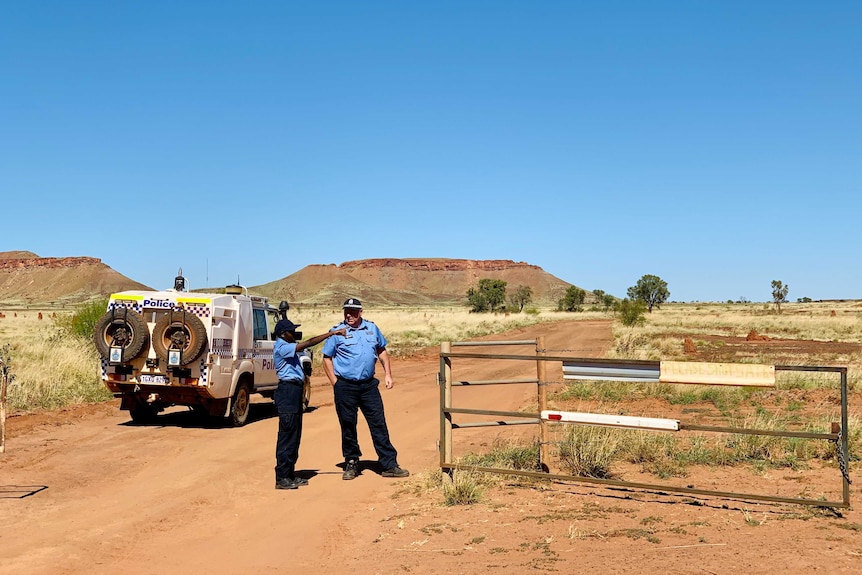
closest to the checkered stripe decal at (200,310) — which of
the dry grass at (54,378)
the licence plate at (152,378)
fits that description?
the licence plate at (152,378)

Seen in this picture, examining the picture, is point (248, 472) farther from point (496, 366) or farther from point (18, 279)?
point (18, 279)

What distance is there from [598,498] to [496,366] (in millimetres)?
17785

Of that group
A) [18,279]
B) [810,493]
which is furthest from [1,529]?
[18,279]

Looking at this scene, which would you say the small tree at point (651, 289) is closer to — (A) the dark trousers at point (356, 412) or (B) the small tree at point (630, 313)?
(B) the small tree at point (630, 313)

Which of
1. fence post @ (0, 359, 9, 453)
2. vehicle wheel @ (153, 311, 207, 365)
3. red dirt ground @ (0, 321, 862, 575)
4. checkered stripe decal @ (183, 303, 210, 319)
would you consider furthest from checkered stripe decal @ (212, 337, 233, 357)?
fence post @ (0, 359, 9, 453)

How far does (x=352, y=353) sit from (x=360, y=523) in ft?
7.15

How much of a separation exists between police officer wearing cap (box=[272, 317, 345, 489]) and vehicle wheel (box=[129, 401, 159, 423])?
18.4ft

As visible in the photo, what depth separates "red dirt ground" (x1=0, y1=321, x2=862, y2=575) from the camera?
19.7 feet

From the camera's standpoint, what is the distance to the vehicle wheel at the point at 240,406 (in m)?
13.6

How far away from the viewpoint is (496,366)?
25.8 m

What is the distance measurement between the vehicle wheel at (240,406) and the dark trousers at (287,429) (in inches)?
195

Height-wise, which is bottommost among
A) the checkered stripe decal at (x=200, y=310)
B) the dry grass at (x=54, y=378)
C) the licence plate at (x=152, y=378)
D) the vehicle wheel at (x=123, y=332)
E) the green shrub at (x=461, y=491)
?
the green shrub at (x=461, y=491)

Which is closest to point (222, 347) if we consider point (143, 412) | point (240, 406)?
point (240, 406)

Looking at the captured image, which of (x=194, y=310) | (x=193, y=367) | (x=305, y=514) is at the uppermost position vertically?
(x=194, y=310)
